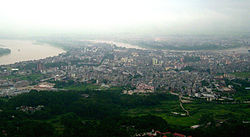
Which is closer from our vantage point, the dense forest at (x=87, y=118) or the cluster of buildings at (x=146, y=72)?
the dense forest at (x=87, y=118)

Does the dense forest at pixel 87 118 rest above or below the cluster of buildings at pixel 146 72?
below

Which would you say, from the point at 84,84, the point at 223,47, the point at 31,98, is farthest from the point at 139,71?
the point at 223,47

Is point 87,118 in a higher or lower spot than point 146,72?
lower

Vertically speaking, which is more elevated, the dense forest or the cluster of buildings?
the cluster of buildings

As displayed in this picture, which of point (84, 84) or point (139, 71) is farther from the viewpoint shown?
point (139, 71)

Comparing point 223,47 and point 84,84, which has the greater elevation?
point 223,47

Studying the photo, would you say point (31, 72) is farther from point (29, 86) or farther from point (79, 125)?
point (79, 125)

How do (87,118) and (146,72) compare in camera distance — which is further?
(146,72)

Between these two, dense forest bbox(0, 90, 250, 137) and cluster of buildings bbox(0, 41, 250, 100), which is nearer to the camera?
dense forest bbox(0, 90, 250, 137)
